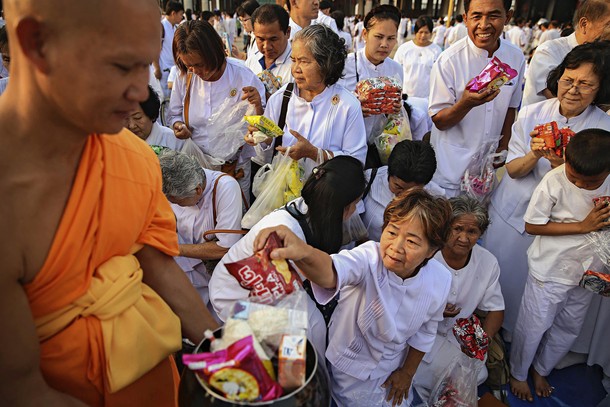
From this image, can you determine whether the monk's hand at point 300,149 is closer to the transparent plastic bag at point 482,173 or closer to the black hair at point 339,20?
the transparent plastic bag at point 482,173

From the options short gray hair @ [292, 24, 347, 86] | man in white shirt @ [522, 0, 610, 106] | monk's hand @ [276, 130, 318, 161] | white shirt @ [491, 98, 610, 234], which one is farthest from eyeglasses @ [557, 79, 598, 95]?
monk's hand @ [276, 130, 318, 161]

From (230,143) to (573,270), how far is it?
8.53 ft

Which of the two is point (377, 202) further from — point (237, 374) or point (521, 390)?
point (237, 374)

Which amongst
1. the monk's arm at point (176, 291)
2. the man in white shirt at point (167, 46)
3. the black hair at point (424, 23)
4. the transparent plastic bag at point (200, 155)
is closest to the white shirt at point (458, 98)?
the transparent plastic bag at point (200, 155)

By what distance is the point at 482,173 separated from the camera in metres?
3.39

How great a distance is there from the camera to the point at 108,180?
110 centimetres

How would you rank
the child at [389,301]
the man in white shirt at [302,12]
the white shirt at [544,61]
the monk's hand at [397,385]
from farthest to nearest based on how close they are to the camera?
the man in white shirt at [302,12]
the white shirt at [544,61]
the monk's hand at [397,385]
the child at [389,301]

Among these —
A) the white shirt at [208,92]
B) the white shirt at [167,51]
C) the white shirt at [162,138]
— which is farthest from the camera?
the white shirt at [167,51]

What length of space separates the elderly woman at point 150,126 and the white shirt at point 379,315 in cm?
190

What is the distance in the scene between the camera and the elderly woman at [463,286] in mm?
2664

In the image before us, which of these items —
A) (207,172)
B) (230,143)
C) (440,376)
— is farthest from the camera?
(230,143)

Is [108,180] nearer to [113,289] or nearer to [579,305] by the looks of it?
[113,289]

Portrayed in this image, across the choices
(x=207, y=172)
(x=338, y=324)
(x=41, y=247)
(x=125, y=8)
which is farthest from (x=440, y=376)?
(x=125, y=8)

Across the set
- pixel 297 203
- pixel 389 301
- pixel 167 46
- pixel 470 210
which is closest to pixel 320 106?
pixel 297 203
